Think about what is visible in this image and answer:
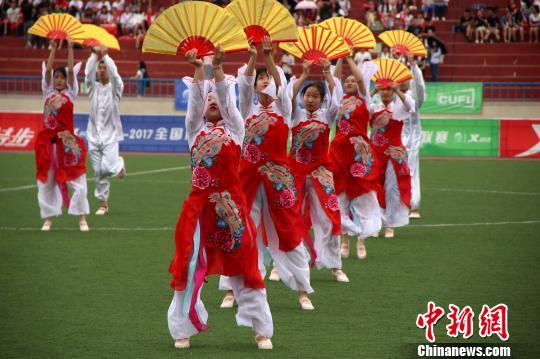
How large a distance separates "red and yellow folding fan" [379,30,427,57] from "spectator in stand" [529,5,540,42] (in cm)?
2075

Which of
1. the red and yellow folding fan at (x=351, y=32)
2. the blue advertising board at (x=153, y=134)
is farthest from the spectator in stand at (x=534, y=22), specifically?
the red and yellow folding fan at (x=351, y=32)

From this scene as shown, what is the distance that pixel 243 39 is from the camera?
7746 millimetres

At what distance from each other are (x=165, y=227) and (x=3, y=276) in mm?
4352

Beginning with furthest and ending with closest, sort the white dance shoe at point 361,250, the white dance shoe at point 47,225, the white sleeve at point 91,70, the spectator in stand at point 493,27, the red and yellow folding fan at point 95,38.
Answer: the spectator in stand at point 493,27, the white sleeve at point 91,70, the red and yellow folding fan at point 95,38, the white dance shoe at point 47,225, the white dance shoe at point 361,250

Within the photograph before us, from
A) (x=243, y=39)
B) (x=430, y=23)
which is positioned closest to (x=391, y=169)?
(x=243, y=39)

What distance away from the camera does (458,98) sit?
100ft

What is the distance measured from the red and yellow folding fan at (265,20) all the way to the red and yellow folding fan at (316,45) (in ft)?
4.40

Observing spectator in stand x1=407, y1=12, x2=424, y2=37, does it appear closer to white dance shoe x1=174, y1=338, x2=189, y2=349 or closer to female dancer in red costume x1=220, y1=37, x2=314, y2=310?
female dancer in red costume x1=220, y1=37, x2=314, y2=310

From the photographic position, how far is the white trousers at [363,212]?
1211 cm

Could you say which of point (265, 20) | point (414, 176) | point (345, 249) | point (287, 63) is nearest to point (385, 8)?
point (287, 63)

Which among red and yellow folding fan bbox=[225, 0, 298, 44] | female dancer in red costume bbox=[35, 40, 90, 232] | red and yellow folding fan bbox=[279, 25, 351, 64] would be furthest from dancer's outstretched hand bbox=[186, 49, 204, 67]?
female dancer in red costume bbox=[35, 40, 90, 232]

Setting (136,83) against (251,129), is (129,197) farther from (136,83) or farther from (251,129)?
(136,83)

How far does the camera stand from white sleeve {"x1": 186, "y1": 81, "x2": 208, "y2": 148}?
7.68m

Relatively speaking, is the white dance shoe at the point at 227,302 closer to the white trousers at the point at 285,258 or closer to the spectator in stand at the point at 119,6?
the white trousers at the point at 285,258
